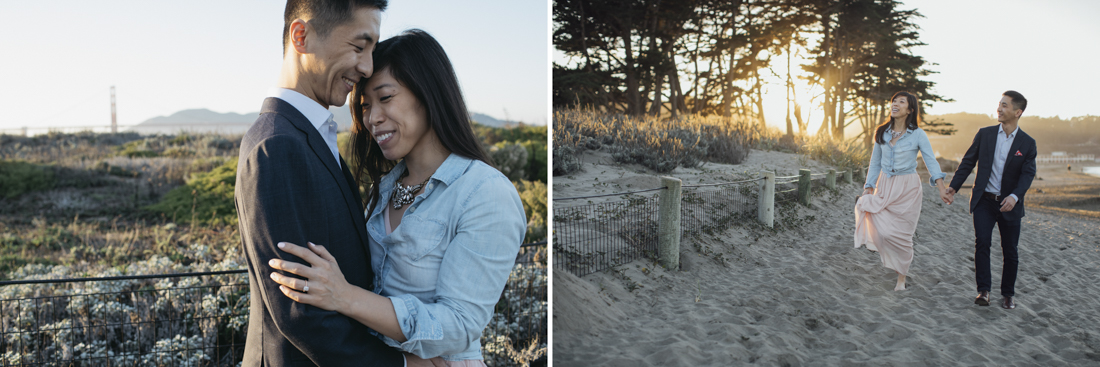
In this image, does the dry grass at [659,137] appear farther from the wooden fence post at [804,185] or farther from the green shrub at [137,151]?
the green shrub at [137,151]

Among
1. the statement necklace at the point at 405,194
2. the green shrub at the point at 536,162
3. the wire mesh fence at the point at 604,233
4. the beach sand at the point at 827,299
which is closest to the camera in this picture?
the statement necklace at the point at 405,194

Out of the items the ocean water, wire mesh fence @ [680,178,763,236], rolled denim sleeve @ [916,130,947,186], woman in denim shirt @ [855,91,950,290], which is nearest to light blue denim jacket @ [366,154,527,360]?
wire mesh fence @ [680,178,763,236]

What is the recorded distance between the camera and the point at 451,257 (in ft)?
4.12

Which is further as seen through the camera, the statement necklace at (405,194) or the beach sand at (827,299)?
the beach sand at (827,299)

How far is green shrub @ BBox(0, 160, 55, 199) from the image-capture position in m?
13.1

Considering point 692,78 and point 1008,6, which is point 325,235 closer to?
point 692,78

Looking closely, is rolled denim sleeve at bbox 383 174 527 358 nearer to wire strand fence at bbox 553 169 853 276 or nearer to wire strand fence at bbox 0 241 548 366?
wire strand fence at bbox 553 169 853 276

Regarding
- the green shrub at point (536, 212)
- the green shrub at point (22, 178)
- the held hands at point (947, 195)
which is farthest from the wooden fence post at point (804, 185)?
the green shrub at point (22, 178)

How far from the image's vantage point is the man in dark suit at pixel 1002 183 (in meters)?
2.82

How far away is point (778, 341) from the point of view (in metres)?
2.76

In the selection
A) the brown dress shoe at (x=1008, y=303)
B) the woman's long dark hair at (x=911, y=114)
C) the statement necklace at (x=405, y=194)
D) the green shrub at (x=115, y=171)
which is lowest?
the brown dress shoe at (x=1008, y=303)

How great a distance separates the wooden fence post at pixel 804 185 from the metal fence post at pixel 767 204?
0.16 m

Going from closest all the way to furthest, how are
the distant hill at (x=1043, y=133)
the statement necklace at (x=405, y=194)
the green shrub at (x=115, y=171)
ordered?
the statement necklace at (x=405, y=194) < the distant hill at (x=1043, y=133) < the green shrub at (x=115, y=171)

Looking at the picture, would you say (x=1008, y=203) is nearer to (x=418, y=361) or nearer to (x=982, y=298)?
(x=982, y=298)
